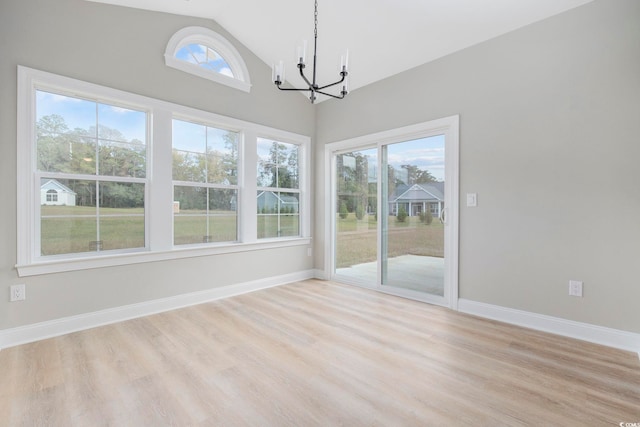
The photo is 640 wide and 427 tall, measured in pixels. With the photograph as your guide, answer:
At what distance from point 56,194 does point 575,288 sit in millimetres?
4784

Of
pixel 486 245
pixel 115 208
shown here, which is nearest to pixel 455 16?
pixel 486 245

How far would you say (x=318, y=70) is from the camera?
4059 millimetres

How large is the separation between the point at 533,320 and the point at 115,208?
14.1 ft

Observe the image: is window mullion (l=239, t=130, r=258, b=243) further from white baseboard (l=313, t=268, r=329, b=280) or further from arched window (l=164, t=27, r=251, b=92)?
white baseboard (l=313, t=268, r=329, b=280)

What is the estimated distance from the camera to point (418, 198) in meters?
3.67

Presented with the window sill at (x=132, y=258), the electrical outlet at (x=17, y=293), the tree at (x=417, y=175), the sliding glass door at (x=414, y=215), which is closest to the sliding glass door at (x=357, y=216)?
the sliding glass door at (x=414, y=215)

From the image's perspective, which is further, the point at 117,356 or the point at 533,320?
the point at 533,320

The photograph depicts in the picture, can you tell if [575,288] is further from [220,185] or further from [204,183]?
[204,183]

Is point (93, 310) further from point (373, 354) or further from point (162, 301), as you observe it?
point (373, 354)

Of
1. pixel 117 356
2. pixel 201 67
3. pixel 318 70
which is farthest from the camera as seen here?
pixel 318 70

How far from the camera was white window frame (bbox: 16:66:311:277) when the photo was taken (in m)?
2.45

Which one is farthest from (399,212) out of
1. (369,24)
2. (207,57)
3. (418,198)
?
(207,57)

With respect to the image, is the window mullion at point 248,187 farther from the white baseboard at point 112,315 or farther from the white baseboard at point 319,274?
the white baseboard at point 319,274

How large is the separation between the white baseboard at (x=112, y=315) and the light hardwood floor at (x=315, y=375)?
0.40ft
